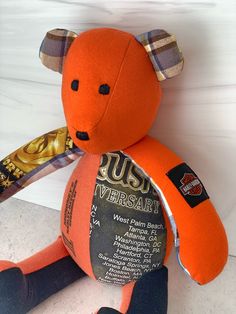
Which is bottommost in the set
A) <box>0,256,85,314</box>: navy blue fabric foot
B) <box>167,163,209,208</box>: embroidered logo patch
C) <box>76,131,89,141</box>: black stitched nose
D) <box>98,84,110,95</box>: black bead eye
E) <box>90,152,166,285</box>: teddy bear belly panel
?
<box>0,256,85,314</box>: navy blue fabric foot

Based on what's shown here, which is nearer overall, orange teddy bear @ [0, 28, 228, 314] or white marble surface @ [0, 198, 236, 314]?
orange teddy bear @ [0, 28, 228, 314]

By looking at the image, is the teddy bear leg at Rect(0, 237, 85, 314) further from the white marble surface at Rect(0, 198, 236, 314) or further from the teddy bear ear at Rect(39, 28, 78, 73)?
the teddy bear ear at Rect(39, 28, 78, 73)

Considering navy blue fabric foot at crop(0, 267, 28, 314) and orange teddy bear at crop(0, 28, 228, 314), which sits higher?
orange teddy bear at crop(0, 28, 228, 314)

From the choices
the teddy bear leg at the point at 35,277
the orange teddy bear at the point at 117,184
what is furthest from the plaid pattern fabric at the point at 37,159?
the teddy bear leg at the point at 35,277

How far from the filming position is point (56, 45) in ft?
1.70

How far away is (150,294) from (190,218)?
127 millimetres

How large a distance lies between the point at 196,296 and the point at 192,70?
1.05ft

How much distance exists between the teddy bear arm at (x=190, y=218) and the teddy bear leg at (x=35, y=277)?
0.19 meters

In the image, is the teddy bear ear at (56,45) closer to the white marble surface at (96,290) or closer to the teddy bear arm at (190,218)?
the teddy bear arm at (190,218)

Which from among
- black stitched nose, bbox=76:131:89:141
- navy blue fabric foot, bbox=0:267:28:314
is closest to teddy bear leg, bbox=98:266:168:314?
navy blue fabric foot, bbox=0:267:28:314

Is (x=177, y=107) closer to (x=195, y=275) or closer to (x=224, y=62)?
(x=224, y=62)

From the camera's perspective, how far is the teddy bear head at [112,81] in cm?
46

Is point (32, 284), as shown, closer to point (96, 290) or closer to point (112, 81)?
point (96, 290)

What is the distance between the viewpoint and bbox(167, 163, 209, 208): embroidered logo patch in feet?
1.62
